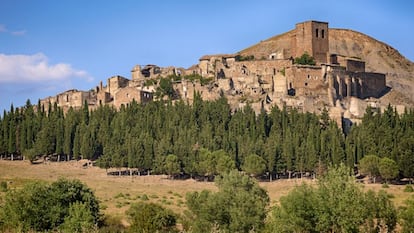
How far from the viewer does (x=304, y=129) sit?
213 ft

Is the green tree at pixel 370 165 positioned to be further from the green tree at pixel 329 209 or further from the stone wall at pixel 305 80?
the green tree at pixel 329 209

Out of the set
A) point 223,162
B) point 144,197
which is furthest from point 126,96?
point 144,197

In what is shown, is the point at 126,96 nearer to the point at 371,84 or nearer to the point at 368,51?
the point at 371,84

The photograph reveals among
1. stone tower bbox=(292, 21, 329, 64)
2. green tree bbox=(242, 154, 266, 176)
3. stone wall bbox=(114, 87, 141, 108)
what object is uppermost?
stone tower bbox=(292, 21, 329, 64)

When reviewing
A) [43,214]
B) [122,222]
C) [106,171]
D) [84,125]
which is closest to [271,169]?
[106,171]

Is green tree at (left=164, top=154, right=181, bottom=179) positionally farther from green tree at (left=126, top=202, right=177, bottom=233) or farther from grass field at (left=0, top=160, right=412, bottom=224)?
green tree at (left=126, top=202, right=177, bottom=233)

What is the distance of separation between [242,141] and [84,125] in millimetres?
16214

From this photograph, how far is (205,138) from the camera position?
2566 inches

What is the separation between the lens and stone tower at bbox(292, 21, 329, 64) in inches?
3410

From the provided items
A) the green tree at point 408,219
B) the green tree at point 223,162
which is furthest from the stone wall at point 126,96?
the green tree at point 408,219

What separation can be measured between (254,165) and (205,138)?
754 cm

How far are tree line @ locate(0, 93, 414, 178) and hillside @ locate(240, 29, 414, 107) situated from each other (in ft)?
115

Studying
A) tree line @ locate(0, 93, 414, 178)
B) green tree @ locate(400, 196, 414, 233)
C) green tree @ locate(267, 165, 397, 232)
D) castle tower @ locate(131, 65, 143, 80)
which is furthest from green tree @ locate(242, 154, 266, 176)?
castle tower @ locate(131, 65, 143, 80)

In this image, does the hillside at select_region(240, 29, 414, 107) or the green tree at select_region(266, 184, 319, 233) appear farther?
the hillside at select_region(240, 29, 414, 107)
